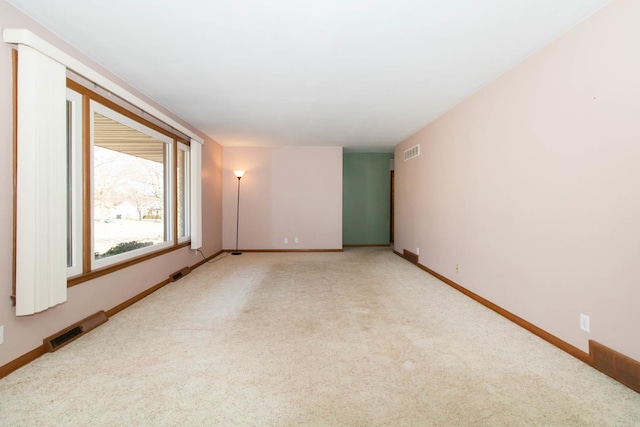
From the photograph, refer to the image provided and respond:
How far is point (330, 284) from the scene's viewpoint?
3891mm

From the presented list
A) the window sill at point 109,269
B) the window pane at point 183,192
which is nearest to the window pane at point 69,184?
the window sill at point 109,269

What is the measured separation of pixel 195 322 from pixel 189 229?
2393mm

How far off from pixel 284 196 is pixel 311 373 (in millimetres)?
4921

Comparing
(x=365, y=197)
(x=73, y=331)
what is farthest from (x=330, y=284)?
(x=365, y=197)

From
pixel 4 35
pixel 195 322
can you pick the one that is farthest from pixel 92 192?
pixel 195 322

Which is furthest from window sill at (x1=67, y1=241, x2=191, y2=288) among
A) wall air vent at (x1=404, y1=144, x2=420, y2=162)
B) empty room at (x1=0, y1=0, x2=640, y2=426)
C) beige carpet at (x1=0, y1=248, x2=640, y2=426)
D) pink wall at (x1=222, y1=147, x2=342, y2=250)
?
wall air vent at (x1=404, y1=144, x2=420, y2=162)

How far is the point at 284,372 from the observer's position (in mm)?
1830

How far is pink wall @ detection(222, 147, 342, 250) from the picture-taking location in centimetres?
640

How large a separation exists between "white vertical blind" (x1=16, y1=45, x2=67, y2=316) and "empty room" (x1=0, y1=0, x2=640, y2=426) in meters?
0.01

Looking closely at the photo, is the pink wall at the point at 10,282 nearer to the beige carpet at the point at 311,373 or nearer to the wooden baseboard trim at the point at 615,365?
the beige carpet at the point at 311,373

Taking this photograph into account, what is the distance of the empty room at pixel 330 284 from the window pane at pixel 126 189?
3 cm

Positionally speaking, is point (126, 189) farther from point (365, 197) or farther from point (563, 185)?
point (365, 197)

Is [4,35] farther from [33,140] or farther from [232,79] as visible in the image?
[232,79]

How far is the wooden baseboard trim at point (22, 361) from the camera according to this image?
5.84 ft
